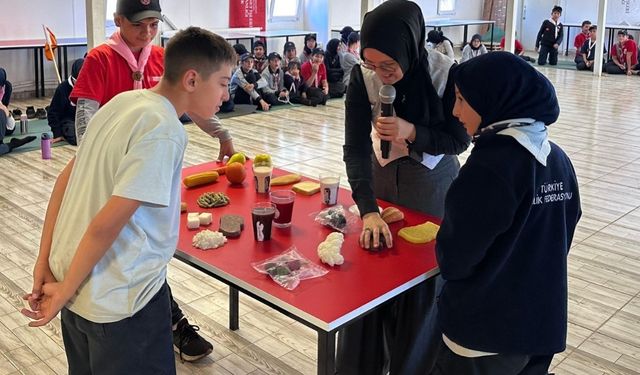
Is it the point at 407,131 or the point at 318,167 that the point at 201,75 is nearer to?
the point at 407,131

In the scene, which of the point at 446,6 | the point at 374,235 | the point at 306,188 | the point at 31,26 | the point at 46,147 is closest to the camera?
the point at 374,235

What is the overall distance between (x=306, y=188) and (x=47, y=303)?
3.78 feet

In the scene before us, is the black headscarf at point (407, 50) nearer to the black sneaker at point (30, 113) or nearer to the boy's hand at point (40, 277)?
the boy's hand at point (40, 277)

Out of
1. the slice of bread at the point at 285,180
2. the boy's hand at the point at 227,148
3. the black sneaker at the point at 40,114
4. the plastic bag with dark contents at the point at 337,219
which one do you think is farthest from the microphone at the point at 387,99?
the black sneaker at the point at 40,114

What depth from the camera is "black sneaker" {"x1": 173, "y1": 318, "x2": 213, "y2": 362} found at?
287 cm

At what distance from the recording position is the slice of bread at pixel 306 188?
2562mm

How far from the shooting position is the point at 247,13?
38.9 feet

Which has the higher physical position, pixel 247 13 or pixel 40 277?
pixel 247 13

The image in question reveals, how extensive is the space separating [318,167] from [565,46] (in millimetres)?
12129

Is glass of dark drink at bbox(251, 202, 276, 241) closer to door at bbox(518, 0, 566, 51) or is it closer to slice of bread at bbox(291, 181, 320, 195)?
slice of bread at bbox(291, 181, 320, 195)

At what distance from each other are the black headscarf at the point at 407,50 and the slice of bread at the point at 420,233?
1.19ft

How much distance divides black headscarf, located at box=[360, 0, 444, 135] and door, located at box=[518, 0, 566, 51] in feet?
51.4


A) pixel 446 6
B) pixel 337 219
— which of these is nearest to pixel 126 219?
pixel 337 219

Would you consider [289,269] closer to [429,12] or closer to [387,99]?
[387,99]
